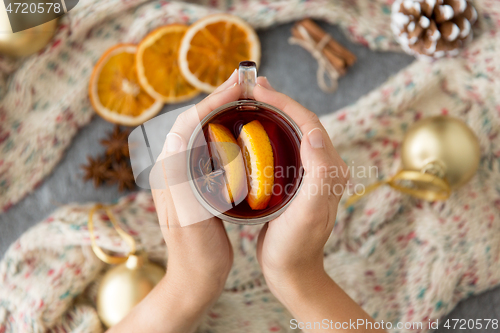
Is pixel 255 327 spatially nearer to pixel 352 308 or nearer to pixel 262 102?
pixel 352 308

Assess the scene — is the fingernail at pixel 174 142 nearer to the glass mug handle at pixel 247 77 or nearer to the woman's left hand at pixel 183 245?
the woman's left hand at pixel 183 245

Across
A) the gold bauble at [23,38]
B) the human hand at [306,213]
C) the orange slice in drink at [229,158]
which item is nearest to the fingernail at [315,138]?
the human hand at [306,213]

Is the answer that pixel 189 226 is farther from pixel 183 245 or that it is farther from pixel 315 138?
pixel 315 138

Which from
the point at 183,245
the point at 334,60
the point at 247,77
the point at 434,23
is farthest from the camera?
the point at 334,60

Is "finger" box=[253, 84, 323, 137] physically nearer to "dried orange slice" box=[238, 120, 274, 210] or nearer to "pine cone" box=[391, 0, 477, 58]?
"dried orange slice" box=[238, 120, 274, 210]

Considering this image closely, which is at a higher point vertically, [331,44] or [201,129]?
[201,129]

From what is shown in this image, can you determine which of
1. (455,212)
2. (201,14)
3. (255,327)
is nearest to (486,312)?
(455,212)

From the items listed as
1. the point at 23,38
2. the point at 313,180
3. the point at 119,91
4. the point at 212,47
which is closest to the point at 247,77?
the point at 313,180
